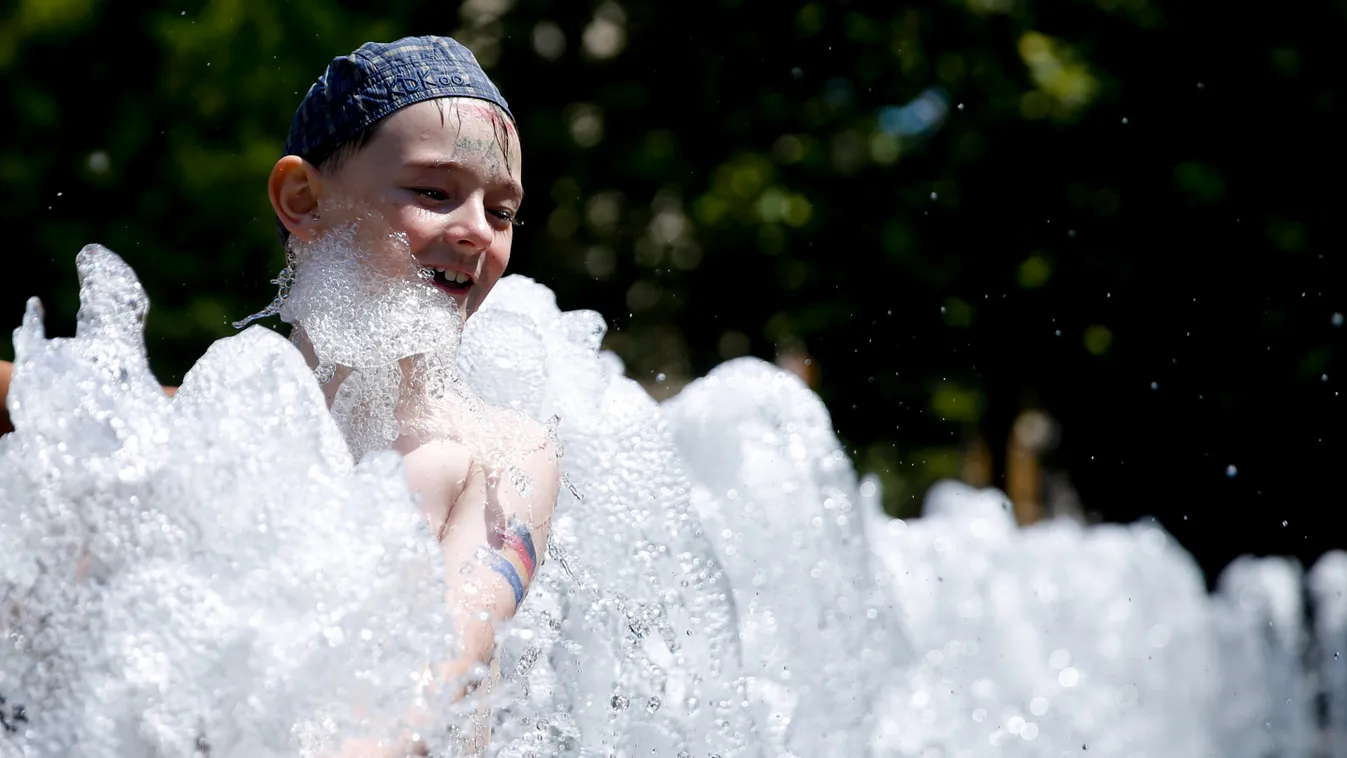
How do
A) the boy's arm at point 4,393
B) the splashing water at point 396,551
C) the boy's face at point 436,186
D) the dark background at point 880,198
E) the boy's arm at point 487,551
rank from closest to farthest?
1. the splashing water at point 396,551
2. the boy's arm at point 487,551
3. the boy's arm at point 4,393
4. the boy's face at point 436,186
5. the dark background at point 880,198

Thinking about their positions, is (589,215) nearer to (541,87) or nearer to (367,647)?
(541,87)

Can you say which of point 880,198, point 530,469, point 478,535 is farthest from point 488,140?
point 880,198

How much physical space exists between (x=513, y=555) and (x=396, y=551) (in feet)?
0.86

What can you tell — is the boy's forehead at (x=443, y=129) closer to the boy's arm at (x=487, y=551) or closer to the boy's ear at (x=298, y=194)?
the boy's ear at (x=298, y=194)

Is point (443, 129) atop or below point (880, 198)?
atop

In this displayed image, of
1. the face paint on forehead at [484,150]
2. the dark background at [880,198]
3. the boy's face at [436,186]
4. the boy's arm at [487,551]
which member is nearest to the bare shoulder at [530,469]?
the boy's arm at [487,551]

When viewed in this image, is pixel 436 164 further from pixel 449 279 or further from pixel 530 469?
pixel 530 469

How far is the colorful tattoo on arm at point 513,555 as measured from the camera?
2137 mm

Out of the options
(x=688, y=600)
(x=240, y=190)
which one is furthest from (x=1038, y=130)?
(x=688, y=600)

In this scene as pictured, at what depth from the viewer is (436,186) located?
2.31m

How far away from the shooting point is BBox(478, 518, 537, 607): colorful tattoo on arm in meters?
2.14

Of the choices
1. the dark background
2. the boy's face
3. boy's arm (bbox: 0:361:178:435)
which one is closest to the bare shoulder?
the boy's face

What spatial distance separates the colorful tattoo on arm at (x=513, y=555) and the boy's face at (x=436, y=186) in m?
0.37

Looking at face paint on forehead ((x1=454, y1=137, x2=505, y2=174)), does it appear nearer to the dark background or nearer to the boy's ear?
the boy's ear
